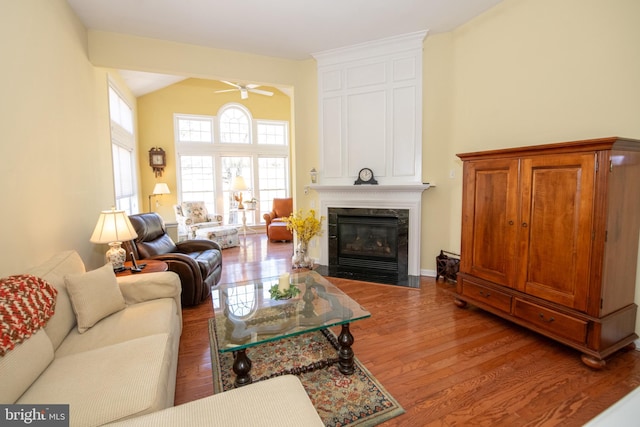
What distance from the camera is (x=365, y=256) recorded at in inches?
176

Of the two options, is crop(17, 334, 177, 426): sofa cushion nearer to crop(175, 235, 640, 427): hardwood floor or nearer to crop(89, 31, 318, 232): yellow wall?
crop(175, 235, 640, 427): hardwood floor

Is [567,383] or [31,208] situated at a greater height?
[31,208]

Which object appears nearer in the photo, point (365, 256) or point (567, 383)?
point (567, 383)

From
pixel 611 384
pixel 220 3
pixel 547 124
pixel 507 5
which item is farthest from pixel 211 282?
pixel 507 5

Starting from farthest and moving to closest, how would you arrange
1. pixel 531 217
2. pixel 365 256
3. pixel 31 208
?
pixel 365 256 → pixel 531 217 → pixel 31 208

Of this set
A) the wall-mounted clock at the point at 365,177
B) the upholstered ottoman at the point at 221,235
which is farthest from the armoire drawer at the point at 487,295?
the upholstered ottoman at the point at 221,235

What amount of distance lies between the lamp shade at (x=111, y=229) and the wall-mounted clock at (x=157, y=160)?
4.82m

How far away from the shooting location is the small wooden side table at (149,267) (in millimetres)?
2694

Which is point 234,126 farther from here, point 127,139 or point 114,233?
point 114,233

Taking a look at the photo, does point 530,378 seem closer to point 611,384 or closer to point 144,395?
point 611,384

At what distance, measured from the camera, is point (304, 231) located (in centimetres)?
448

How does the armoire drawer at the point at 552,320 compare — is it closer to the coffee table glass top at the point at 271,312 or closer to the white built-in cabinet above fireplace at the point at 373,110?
the coffee table glass top at the point at 271,312

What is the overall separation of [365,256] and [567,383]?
2.68 meters

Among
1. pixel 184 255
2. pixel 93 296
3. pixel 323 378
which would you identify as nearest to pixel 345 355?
pixel 323 378
